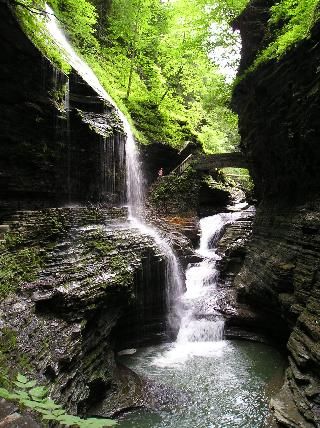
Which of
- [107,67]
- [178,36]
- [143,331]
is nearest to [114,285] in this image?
[143,331]

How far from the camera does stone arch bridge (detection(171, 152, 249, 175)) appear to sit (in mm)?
21203

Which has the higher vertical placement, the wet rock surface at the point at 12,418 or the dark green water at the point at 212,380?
the wet rock surface at the point at 12,418

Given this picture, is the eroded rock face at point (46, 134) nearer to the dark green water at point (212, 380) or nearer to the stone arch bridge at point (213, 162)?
the dark green water at point (212, 380)

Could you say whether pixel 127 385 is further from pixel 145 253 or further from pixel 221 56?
pixel 221 56

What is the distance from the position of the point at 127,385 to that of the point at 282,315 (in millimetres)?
4778

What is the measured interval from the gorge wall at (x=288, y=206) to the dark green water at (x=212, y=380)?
811mm

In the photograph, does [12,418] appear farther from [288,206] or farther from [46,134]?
[288,206]

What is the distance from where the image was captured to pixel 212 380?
8797 millimetres

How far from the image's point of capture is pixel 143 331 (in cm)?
1130

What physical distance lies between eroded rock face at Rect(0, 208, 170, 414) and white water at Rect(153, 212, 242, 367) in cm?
100

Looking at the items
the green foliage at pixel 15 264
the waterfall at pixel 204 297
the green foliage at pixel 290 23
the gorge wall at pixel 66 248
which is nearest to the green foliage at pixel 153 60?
the green foliage at pixel 290 23

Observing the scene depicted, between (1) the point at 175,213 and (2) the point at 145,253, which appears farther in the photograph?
(1) the point at 175,213

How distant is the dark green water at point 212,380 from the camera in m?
7.28

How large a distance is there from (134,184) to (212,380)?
11124 millimetres
